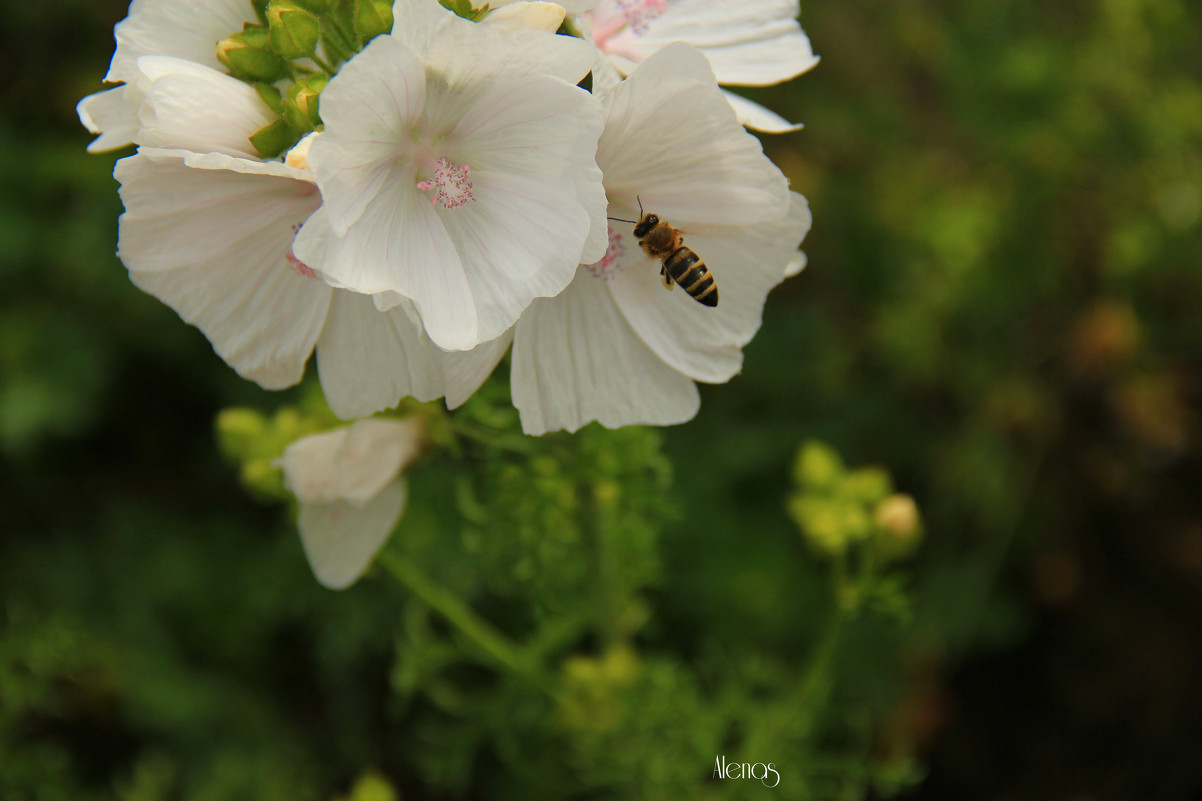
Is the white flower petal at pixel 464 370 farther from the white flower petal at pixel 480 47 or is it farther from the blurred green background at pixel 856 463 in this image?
the blurred green background at pixel 856 463

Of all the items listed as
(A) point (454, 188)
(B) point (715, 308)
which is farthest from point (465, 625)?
(A) point (454, 188)

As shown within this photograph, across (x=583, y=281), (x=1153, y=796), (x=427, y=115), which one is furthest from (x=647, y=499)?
(x=1153, y=796)

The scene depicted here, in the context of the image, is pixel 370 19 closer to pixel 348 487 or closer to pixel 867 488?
pixel 348 487

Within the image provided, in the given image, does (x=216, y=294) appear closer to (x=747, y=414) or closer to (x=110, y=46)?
(x=747, y=414)

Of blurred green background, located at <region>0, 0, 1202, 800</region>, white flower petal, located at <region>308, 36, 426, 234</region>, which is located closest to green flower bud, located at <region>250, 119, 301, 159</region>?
white flower petal, located at <region>308, 36, 426, 234</region>

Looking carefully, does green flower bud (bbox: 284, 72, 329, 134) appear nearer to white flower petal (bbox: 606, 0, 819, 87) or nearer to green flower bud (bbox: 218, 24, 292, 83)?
green flower bud (bbox: 218, 24, 292, 83)

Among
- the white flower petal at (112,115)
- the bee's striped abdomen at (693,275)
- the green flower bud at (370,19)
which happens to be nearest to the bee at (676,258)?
the bee's striped abdomen at (693,275)

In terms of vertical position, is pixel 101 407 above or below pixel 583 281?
below
